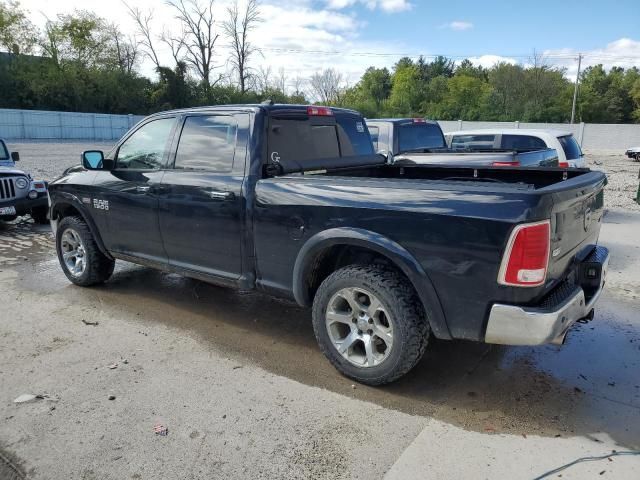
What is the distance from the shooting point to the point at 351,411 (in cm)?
324

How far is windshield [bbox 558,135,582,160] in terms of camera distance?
356 inches

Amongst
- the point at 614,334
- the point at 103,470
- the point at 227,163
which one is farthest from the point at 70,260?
the point at 614,334

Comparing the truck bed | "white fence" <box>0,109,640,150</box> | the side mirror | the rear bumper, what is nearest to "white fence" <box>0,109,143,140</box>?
"white fence" <box>0,109,640,150</box>

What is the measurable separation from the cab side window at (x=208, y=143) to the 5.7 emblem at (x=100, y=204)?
1113 millimetres

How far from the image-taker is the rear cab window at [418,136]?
8492mm

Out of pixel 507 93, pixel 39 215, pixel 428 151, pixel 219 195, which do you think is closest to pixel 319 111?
pixel 219 195

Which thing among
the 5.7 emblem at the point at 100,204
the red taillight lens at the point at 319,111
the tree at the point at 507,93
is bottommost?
the 5.7 emblem at the point at 100,204

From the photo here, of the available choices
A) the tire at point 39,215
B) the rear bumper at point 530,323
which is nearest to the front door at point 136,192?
the rear bumper at point 530,323

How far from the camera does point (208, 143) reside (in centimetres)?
437

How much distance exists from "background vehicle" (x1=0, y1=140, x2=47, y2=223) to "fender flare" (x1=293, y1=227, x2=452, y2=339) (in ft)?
23.8

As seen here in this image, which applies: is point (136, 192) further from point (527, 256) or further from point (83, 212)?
point (527, 256)

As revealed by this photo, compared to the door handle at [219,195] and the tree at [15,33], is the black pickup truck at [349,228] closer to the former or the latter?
the door handle at [219,195]

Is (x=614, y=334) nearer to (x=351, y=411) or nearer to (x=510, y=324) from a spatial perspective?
(x=510, y=324)

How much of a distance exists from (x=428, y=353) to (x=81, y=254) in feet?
13.1
